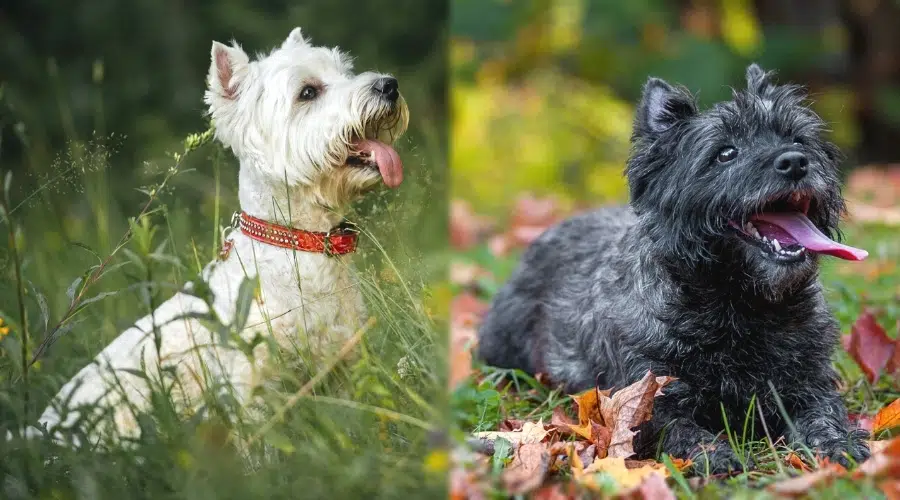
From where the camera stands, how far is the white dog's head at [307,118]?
2627mm

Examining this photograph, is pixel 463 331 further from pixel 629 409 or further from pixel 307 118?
pixel 307 118

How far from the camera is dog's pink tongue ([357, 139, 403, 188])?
8.76 feet

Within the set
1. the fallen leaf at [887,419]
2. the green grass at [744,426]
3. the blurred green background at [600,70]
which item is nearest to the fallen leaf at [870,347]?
the green grass at [744,426]

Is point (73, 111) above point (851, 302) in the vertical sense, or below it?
above

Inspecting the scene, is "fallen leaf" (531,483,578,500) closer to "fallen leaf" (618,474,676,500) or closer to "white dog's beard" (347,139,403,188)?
"fallen leaf" (618,474,676,500)

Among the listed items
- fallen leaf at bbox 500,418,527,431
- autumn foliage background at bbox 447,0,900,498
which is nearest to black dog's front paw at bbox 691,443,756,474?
fallen leaf at bbox 500,418,527,431

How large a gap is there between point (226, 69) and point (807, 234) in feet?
6.07

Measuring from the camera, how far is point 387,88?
8.68ft

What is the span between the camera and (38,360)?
3.06 meters

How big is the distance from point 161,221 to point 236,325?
2.15 feet

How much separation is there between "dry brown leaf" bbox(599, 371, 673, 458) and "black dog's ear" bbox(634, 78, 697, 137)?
2.94ft

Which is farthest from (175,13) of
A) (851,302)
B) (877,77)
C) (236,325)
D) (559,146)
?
(877,77)

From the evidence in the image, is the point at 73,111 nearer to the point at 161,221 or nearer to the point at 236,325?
Answer: the point at 161,221

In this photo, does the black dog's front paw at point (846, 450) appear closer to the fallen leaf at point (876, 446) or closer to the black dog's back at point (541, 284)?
the fallen leaf at point (876, 446)
